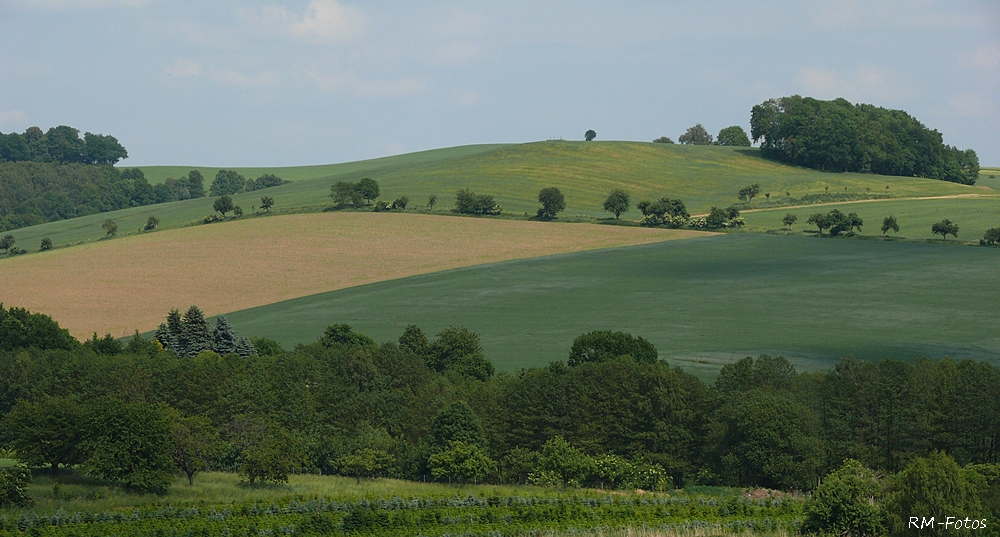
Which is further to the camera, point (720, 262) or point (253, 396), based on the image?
point (720, 262)

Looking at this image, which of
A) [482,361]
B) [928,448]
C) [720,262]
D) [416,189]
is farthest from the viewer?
[416,189]

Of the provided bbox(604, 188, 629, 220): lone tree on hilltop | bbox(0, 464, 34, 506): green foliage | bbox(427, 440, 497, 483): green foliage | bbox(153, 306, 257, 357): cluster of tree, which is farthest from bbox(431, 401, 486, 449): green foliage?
bbox(604, 188, 629, 220): lone tree on hilltop

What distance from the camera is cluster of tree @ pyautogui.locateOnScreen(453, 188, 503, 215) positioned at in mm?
169125

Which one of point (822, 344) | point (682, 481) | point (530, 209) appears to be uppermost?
point (530, 209)

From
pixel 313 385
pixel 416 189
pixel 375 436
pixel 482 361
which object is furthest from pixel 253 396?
pixel 416 189

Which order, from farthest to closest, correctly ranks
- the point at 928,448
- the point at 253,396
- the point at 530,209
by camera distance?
the point at 530,209, the point at 253,396, the point at 928,448

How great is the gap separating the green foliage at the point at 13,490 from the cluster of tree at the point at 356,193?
122055mm

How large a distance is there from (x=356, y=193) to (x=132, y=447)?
118m

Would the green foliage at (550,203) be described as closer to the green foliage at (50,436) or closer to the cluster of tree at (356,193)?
the cluster of tree at (356,193)

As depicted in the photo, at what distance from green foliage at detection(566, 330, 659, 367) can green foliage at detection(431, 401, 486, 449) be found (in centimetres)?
1840

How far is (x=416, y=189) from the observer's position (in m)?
188

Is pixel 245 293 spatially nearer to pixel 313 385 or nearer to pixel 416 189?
pixel 313 385

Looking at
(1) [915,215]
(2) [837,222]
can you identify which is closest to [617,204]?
(2) [837,222]

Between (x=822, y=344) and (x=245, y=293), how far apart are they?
6831cm
